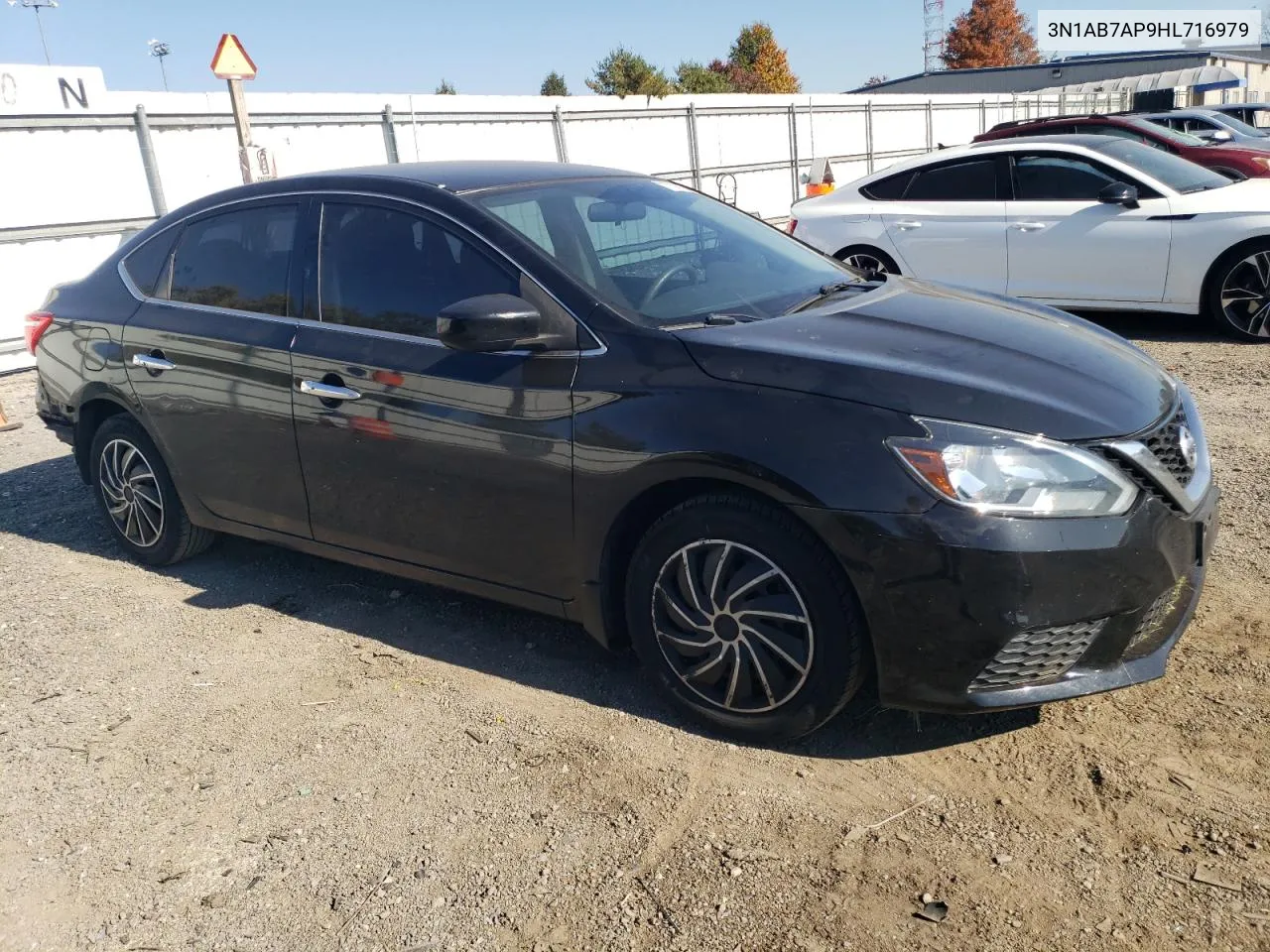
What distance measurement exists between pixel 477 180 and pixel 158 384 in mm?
1742

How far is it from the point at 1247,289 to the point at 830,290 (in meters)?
5.35

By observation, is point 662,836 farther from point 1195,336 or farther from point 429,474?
point 1195,336

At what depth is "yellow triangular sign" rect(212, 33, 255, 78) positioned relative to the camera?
1080 centimetres

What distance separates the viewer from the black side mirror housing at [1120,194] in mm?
8109

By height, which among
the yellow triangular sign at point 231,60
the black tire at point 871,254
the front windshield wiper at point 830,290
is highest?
the yellow triangular sign at point 231,60

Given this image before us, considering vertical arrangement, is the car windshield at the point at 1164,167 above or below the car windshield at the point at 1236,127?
above

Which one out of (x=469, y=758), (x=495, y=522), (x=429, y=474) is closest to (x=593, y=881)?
(x=469, y=758)

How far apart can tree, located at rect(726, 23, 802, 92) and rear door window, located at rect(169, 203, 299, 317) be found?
229 feet

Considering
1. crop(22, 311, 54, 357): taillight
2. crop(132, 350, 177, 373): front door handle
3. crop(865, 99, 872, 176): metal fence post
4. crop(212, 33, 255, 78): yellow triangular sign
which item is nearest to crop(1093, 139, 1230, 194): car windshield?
crop(132, 350, 177, 373): front door handle

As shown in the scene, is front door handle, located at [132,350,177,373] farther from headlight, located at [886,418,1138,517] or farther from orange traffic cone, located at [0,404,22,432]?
orange traffic cone, located at [0,404,22,432]

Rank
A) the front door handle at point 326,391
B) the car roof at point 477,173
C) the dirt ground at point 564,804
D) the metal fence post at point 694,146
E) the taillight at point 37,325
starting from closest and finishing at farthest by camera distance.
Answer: the dirt ground at point 564,804 < the front door handle at point 326,391 < the car roof at point 477,173 < the taillight at point 37,325 < the metal fence post at point 694,146

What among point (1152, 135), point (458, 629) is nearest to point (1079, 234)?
point (1152, 135)

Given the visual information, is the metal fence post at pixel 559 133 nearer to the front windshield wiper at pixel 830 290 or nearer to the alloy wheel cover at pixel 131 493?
the alloy wheel cover at pixel 131 493

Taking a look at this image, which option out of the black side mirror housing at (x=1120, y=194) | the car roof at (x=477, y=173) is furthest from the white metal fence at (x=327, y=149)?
the black side mirror housing at (x=1120, y=194)
